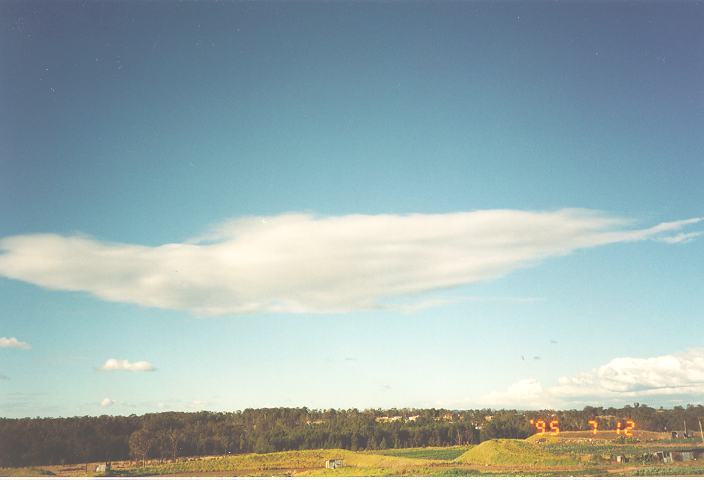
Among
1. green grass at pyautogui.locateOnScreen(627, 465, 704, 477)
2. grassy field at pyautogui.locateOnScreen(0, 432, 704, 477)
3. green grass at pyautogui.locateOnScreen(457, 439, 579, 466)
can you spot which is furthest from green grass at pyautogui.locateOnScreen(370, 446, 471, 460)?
green grass at pyautogui.locateOnScreen(627, 465, 704, 477)

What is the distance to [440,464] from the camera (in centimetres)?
5784

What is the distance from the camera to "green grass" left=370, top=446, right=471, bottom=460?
70544 mm

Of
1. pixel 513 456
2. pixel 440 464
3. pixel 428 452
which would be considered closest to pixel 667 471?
pixel 513 456

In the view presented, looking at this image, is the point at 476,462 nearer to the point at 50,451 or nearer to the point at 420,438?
the point at 420,438

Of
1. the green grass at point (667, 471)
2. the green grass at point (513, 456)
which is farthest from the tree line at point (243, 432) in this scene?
the green grass at point (667, 471)

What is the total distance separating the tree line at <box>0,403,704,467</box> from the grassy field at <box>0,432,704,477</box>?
126 inches

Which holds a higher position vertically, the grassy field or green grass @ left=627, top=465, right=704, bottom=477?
green grass @ left=627, top=465, right=704, bottom=477

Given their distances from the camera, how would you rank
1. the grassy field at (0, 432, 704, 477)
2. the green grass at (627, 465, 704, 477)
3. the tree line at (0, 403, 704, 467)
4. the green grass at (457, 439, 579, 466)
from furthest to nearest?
the tree line at (0, 403, 704, 467), the green grass at (457, 439, 579, 466), the grassy field at (0, 432, 704, 477), the green grass at (627, 465, 704, 477)

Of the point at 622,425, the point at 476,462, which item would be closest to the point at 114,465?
the point at 476,462

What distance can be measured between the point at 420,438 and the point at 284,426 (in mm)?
20115

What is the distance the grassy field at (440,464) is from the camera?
49.9 meters

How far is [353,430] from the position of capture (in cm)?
8250

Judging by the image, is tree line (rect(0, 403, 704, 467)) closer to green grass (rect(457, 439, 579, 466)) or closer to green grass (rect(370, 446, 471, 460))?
green grass (rect(370, 446, 471, 460))

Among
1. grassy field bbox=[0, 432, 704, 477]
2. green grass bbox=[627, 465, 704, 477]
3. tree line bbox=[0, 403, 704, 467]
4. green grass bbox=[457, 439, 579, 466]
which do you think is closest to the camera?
green grass bbox=[627, 465, 704, 477]
